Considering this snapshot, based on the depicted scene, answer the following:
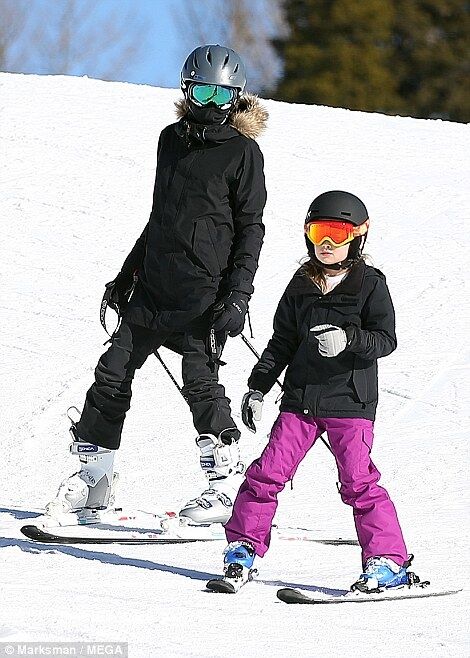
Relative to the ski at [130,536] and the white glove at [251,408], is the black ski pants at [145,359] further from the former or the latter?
the white glove at [251,408]

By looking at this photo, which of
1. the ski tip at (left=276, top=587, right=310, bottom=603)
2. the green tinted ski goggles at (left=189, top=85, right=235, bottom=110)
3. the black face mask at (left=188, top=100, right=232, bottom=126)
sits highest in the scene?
the green tinted ski goggles at (left=189, top=85, right=235, bottom=110)

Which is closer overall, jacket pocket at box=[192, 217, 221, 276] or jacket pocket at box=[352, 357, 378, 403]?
jacket pocket at box=[352, 357, 378, 403]

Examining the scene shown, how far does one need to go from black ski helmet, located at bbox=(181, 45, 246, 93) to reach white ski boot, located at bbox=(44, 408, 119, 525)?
5.44 feet

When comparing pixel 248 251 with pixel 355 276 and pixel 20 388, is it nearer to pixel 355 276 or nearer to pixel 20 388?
pixel 355 276

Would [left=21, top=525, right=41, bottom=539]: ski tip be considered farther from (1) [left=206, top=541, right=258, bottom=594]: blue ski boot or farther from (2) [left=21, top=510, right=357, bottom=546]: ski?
(1) [left=206, top=541, right=258, bottom=594]: blue ski boot

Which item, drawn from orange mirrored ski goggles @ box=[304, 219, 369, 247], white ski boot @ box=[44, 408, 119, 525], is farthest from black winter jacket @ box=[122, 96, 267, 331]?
orange mirrored ski goggles @ box=[304, 219, 369, 247]

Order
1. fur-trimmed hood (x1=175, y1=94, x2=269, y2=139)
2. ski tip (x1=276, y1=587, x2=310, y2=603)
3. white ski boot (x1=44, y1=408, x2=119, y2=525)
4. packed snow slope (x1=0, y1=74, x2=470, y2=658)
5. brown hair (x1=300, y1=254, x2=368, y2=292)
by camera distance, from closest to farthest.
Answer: packed snow slope (x1=0, y1=74, x2=470, y2=658) < ski tip (x1=276, y1=587, x2=310, y2=603) < brown hair (x1=300, y1=254, x2=368, y2=292) < fur-trimmed hood (x1=175, y1=94, x2=269, y2=139) < white ski boot (x1=44, y1=408, x2=119, y2=525)

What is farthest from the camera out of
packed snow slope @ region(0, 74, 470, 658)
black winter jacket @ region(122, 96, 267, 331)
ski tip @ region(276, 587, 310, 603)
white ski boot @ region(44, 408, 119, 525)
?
white ski boot @ region(44, 408, 119, 525)

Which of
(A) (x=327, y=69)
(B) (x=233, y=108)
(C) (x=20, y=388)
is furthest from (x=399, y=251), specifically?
(A) (x=327, y=69)

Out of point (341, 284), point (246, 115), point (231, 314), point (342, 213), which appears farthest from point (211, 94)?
point (341, 284)

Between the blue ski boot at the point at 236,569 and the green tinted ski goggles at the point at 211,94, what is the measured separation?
75.3 inches

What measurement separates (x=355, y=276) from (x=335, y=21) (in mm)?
24693

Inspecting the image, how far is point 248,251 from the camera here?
16.7 ft

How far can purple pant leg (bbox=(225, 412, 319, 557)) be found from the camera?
4.25 metres
